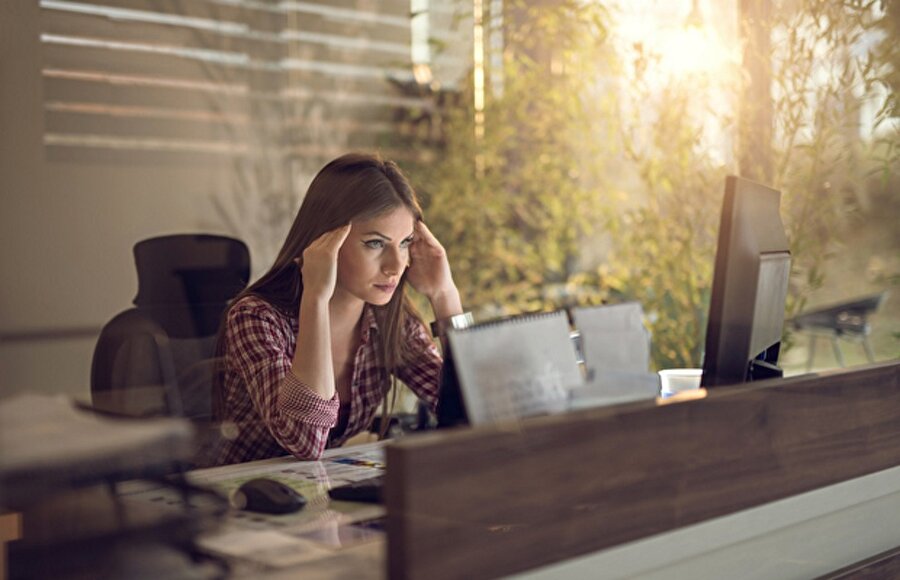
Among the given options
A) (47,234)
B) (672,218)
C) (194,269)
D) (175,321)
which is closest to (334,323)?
(175,321)

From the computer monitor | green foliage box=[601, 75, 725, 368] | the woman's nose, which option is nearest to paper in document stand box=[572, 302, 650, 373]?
the computer monitor

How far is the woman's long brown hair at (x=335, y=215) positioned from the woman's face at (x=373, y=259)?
0.09 feet

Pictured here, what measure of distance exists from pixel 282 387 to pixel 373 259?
39 centimetres

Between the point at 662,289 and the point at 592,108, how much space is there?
0.98m

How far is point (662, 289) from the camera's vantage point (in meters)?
3.85

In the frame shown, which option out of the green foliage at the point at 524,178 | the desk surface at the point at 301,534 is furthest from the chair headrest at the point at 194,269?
Result: the green foliage at the point at 524,178

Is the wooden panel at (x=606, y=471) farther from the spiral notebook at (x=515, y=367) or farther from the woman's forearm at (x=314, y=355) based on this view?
the woman's forearm at (x=314, y=355)

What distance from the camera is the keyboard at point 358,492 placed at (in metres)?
1.53

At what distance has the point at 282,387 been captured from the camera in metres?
2.11

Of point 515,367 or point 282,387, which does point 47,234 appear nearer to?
point 282,387

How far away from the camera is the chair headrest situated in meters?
2.86

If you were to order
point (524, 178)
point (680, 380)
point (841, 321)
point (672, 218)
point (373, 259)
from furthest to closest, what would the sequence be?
1. point (524, 178)
2. point (672, 218)
3. point (841, 321)
4. point (373, 259)
5. point (680, 380)

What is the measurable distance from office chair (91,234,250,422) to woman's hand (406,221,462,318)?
1.73 ft

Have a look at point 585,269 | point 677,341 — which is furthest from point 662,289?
point 585,269
